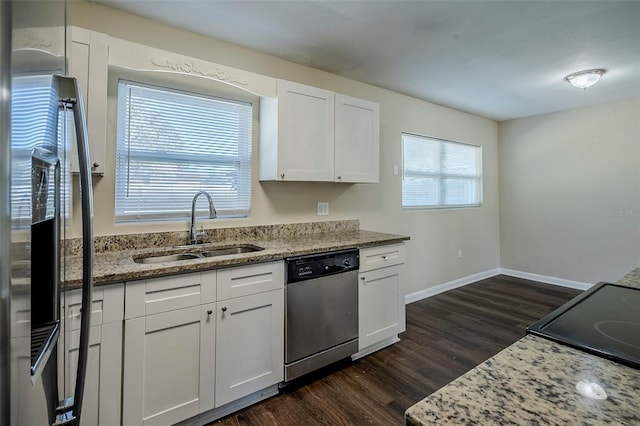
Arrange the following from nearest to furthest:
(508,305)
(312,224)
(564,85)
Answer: (312,224), (564,85), (508,305)

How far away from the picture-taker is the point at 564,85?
325cm

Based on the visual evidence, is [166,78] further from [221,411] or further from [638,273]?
[638,273]

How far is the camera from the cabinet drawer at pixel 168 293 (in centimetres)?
146

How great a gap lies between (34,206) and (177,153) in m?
1.80

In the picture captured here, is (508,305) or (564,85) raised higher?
(564,85)

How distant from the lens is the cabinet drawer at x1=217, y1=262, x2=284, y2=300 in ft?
5.61

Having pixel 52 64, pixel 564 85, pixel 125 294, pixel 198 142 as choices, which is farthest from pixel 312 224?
pixel 564 85

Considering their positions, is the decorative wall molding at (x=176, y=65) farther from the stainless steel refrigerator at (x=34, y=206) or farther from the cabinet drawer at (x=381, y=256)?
the cabinet drawer at (x=381, y=256)

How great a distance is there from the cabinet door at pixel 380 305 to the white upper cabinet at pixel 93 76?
6.23 feet

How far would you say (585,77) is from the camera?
2889mm

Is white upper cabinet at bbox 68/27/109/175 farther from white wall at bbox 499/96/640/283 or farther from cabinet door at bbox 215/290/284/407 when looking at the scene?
white wall at bbox 499/96/640/283

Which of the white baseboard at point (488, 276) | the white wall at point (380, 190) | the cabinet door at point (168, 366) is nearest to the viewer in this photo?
the cabinet door at point (168, 366)

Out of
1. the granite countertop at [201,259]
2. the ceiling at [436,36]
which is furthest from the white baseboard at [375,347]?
the ceiling at [436,36]

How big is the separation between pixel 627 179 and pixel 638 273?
333 centimetres
